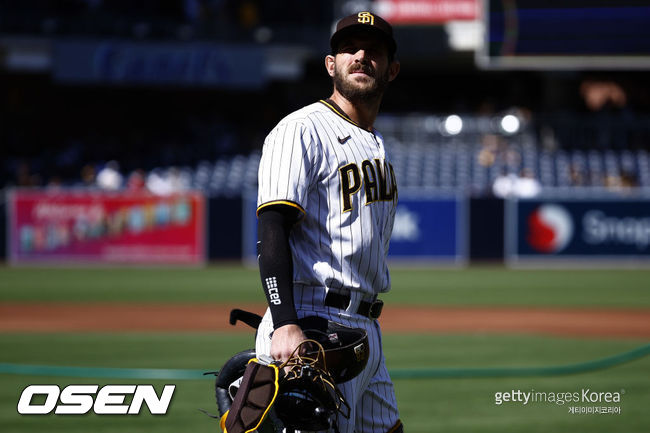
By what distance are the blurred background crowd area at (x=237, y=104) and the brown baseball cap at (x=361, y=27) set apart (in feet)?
63.4

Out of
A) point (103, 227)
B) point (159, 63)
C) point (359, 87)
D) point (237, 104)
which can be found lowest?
point (103, 227)

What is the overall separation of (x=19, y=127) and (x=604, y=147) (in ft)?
58.4

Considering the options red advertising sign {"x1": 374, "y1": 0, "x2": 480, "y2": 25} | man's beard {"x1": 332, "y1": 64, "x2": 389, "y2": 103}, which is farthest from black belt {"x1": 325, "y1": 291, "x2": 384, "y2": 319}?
red advertising sign {"x1": 374, "y1": 0, "x2": 480, "y2": 25}

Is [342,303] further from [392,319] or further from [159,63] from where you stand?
[159,63]

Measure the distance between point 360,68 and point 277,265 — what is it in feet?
2.66

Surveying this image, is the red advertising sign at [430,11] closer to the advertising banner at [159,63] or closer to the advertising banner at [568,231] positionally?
the advertising banner at [159,63]

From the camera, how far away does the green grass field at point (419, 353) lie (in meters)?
6.31

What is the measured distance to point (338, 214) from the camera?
3.44m

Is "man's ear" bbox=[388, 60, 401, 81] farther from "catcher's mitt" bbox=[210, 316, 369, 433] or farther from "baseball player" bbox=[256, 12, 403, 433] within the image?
"catcher's mitt" bbox=[210, 316, 369, 433]

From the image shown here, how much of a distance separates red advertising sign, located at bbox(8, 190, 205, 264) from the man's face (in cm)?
1773

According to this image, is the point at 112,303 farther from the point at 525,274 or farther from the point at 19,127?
the point at 19,127

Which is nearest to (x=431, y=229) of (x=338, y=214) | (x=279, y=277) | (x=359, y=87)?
(x=359, y=87)

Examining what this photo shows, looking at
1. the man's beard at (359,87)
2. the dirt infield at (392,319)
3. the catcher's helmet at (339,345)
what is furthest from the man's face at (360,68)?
the dirt infield at (392,319)

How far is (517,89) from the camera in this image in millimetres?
33531
